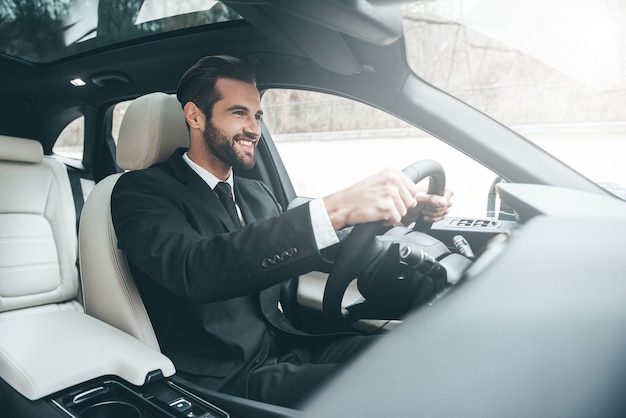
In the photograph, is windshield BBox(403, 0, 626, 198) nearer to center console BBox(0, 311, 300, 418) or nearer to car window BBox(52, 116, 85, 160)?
center console BBox(0, 311, 300, 418)

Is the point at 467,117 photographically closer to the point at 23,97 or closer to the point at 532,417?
the point at 532,417

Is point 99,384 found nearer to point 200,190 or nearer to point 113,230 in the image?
point 113,230

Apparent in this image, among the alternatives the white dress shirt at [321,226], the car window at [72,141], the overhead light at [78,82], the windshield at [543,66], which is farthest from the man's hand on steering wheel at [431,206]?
A: the car window at [72,141]

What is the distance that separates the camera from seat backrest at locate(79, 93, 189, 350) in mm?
1237

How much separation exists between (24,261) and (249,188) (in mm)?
1042

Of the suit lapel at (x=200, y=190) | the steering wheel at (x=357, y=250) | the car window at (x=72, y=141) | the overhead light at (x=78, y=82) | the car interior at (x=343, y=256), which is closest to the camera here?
the car interior at (x=343, y=256)

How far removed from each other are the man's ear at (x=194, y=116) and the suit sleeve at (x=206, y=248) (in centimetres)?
30

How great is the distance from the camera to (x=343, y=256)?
3.38ft

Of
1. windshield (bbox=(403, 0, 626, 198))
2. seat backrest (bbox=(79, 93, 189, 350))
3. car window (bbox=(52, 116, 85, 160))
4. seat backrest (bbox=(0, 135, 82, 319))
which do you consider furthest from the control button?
car window (bbox=(52, 116, 85, 160))

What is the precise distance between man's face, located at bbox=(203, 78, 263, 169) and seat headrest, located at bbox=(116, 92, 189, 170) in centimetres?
12

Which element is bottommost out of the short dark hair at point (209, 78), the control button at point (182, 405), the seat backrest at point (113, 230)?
the control button at point (182, 405)

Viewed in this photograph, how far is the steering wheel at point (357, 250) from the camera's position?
978 mm

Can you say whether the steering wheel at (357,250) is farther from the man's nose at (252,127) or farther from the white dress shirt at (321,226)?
the man's nose at (252,127)

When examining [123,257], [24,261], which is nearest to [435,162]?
[123,257]
